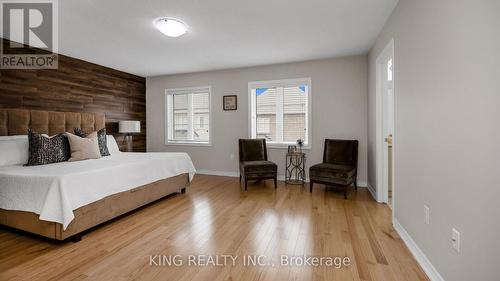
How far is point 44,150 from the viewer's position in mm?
2861

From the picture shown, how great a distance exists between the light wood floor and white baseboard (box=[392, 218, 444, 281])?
46 mm

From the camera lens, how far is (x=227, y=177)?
5109 millimetres

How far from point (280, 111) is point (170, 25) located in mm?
2702

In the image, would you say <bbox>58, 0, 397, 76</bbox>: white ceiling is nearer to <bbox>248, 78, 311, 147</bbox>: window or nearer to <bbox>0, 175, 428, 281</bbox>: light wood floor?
<bbox>248, 78, 311, 147</bbox>: window

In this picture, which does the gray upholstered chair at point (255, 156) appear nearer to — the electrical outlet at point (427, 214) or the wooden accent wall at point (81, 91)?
the electrical outlet at point (427, 214)

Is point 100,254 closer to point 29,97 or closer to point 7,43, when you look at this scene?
point 29,97

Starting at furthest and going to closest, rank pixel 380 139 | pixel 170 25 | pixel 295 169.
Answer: pixel 295 169 → pixel 380 139 → pixel 170 25

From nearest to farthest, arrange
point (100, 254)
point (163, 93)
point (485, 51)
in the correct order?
point (485, 51), point (100, 254), point (163, 93)

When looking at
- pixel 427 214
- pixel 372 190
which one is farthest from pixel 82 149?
pixel 372 190

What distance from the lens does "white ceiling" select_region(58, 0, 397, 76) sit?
252 centimetres

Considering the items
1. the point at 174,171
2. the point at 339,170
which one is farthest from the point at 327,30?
the point at 174,171

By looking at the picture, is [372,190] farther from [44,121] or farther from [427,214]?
[44,121]

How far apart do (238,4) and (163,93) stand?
388 cm

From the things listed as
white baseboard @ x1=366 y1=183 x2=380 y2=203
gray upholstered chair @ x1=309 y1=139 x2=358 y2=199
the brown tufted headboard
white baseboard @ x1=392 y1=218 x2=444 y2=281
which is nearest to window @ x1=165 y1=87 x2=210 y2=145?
the brown tufted headboard
